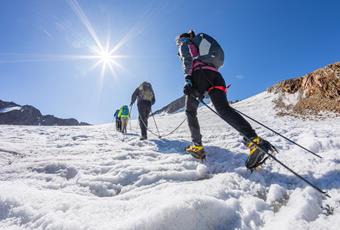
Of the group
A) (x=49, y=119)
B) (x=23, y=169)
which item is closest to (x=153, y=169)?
(x=23, y=169)

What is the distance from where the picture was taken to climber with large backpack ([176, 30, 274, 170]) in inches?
159

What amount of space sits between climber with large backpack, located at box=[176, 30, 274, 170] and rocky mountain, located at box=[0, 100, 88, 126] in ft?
401

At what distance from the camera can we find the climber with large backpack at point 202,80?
405cm

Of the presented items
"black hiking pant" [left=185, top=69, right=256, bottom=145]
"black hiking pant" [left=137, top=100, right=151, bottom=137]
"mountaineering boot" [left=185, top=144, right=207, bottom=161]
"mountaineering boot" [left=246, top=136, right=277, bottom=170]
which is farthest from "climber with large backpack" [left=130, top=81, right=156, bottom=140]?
"mountaineering boot" [left=246, top=136, right=277, bottom=170]

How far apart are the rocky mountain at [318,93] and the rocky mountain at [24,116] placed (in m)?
111

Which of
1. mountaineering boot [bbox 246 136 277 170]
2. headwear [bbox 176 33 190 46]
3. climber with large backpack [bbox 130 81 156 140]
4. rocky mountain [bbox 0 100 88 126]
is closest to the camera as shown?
mountaineering boot [bbox 246 136 277 170]

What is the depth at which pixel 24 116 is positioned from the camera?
4877 inches

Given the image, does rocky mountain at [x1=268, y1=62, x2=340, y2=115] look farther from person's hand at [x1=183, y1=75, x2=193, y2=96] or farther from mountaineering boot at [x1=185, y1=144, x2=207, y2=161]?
person's hand at [x1=183, y1=75, x2=193, y2=96]

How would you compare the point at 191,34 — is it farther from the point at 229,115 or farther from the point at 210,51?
the point at 229,115

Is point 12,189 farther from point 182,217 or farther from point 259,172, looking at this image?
point 259,172

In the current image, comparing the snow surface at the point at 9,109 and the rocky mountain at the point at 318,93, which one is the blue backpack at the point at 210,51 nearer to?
the rocky mountain at the point at 318,93

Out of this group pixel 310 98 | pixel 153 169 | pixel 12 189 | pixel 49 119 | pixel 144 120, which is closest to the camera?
pixel 12 189

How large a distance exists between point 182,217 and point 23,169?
3095 millimetres

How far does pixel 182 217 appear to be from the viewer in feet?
7.14
